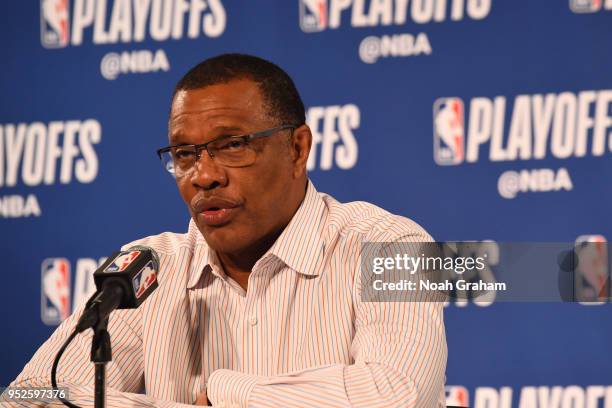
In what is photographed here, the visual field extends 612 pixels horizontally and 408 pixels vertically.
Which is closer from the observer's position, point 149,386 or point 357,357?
point 357,357

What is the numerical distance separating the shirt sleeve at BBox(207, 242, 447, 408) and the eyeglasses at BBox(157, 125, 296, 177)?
0.52m

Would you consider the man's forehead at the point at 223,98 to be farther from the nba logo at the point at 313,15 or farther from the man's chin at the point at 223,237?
the nba logo at the point at 313,15

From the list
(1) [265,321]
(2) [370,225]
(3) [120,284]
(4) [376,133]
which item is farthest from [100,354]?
(4) [376,133]

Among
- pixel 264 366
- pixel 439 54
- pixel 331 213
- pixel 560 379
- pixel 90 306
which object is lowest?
pixel 560 379

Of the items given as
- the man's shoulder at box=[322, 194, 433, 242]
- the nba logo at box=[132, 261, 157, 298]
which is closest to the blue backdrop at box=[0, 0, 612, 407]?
the man's shoulder at box=[322, 194, 433, 242]

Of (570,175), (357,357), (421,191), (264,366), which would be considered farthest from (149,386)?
(570,175)

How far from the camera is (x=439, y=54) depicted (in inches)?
155

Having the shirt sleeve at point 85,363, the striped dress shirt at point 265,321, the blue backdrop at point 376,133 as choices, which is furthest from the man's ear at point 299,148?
the blue backdrop at point 376,133

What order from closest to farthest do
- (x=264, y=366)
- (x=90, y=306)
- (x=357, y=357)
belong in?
(x=90, y=306), (x=357, y=357), (x=264, y=366)

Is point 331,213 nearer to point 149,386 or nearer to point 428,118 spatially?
point 149,386

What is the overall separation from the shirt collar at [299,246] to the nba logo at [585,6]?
5.70 ft

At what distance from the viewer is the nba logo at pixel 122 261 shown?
1.87 meters

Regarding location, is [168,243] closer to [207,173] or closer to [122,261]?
[207,173]

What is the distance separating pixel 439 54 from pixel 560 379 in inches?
57.0
